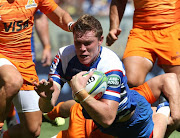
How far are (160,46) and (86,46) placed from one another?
67.3 inches

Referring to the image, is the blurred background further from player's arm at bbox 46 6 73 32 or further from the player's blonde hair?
the player's blonde hair

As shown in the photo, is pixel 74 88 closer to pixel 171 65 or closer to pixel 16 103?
pixel 16 103

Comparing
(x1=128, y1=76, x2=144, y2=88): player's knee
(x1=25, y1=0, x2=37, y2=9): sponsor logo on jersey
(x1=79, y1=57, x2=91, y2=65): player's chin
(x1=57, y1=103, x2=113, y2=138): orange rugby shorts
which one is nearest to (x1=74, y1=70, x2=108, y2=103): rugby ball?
(x1=79, y1=57, x2=91, y2=65): player's chin

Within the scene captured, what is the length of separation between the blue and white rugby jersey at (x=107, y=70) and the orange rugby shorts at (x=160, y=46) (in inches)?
48.7

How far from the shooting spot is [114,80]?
3297mm

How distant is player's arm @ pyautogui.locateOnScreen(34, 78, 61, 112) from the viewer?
3.16 m

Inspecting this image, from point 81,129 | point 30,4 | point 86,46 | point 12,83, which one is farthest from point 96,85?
point 30,4

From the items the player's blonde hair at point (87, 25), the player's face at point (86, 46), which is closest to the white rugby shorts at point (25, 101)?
the player's face at point (86, 46)

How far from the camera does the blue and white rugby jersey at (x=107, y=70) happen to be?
130 inches

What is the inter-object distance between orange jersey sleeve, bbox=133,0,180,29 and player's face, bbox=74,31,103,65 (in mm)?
1703

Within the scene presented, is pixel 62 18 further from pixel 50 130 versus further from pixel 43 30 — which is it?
pixel 50 130

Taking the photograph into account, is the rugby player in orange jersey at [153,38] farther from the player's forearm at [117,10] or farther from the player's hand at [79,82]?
the player's hand at [79,82]

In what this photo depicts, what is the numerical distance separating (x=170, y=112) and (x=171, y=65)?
847 mm

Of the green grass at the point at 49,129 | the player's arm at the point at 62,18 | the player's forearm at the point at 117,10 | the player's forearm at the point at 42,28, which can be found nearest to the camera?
the player's arm at the point at 62,18
